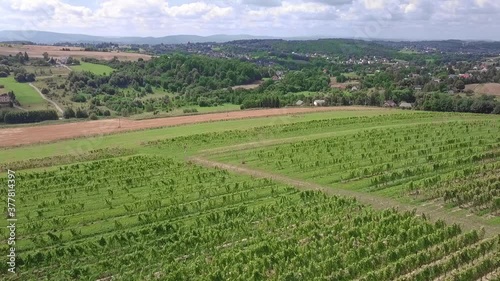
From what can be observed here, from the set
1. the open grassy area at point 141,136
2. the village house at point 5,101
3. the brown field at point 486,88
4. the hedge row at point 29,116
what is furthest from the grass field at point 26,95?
the brown field at point 486,88

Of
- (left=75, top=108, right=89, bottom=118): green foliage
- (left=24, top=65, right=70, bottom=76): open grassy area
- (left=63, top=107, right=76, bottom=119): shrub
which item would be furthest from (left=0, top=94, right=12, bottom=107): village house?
(left=24, top=65, right=70, bottom=76): open grassy area

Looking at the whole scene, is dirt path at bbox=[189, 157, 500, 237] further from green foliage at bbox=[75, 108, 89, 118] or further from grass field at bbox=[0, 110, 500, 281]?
green foliage at bbox=[75, 108, 89, 118]

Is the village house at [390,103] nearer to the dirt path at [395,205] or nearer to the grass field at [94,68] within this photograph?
the dirt path at [395,205]

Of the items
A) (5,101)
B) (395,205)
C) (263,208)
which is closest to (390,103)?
(395,205)

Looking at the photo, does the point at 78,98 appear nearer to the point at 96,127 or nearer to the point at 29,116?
the point at 29,116

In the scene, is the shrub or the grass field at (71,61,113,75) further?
the grass field at (71,61,113,75)
